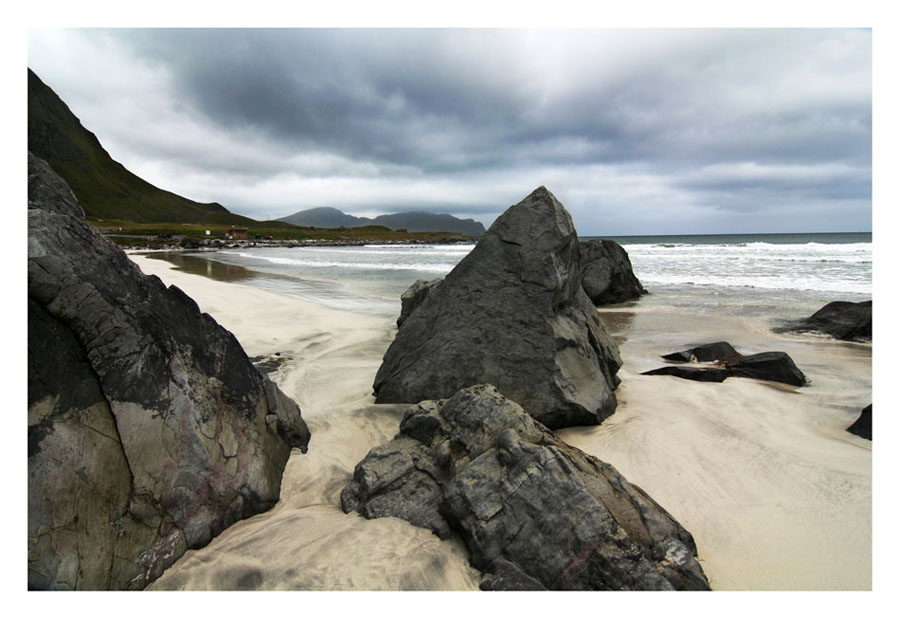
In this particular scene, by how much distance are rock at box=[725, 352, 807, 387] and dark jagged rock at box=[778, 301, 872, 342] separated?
14.9ft

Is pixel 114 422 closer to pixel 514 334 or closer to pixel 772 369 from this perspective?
pixel 514 334

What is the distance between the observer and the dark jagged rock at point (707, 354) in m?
7.82

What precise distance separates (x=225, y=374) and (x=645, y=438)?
3722 millimetres

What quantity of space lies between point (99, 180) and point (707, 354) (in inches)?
7297

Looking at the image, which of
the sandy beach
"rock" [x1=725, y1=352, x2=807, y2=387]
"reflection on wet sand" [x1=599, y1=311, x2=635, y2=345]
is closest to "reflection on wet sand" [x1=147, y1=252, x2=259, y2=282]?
the sandy beach

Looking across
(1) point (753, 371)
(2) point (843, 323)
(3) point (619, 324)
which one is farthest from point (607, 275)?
(1) point (753, 371)

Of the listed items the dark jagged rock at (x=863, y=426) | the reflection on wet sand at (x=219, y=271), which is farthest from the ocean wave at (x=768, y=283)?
the reflection on wet sand at (x=219, y=271)

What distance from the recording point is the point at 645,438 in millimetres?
4375

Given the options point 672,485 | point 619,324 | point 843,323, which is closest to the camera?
point 672,485

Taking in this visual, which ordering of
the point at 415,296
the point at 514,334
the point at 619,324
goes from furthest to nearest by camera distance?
the point at 619,324 < the point at 415,296 < the point at 514,334

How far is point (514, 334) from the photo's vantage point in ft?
16.0

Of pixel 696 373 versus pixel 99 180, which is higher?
pixel 99 180

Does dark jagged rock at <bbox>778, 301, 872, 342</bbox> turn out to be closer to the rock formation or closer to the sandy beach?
the sandy beach

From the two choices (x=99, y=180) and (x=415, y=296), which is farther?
(x=99, y=180)
